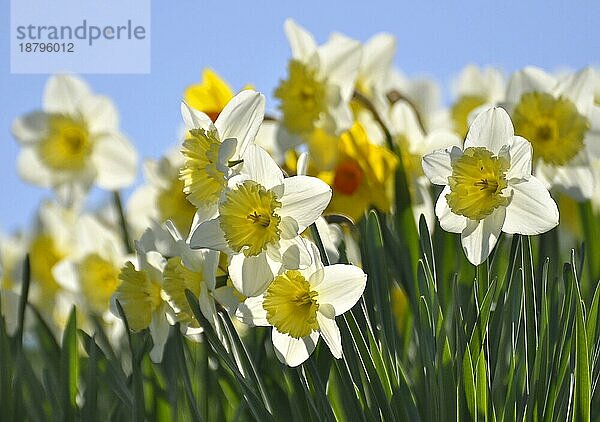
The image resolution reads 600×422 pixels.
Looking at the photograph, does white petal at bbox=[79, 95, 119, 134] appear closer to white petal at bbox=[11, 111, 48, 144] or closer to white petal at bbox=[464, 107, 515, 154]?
white petal at bbox=[11, 111, 48, 144]

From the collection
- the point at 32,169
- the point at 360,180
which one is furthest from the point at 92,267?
the point at 360,180

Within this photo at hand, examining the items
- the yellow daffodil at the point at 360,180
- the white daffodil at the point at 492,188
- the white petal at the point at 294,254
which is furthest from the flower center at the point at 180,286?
the yellow daffodil at the point at 360,180

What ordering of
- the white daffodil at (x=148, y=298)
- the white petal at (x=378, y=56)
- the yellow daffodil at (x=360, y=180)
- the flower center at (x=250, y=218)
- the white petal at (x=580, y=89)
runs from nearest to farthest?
the flower center at (x=250, y=218)
the white daffodil at (x=148, y=298)
the white petal at (x=580, y=89)
the yellow daffodil at (x=360, y=180)
the white petal at (x=378, y=56)

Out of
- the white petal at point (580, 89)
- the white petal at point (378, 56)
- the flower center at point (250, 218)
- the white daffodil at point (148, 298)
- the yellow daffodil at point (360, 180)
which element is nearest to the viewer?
the flower center at point (250, 218)

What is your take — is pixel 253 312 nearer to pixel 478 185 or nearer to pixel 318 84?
pixel 478 185

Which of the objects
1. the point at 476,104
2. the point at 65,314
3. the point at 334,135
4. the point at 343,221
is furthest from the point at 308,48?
the point at 65,314

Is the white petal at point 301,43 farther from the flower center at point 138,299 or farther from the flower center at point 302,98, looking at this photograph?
the flower center at point 138,299

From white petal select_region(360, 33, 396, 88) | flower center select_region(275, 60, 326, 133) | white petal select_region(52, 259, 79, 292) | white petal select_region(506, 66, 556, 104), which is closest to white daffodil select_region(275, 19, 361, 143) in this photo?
flower center select_region(275, 60, 326, 133)
